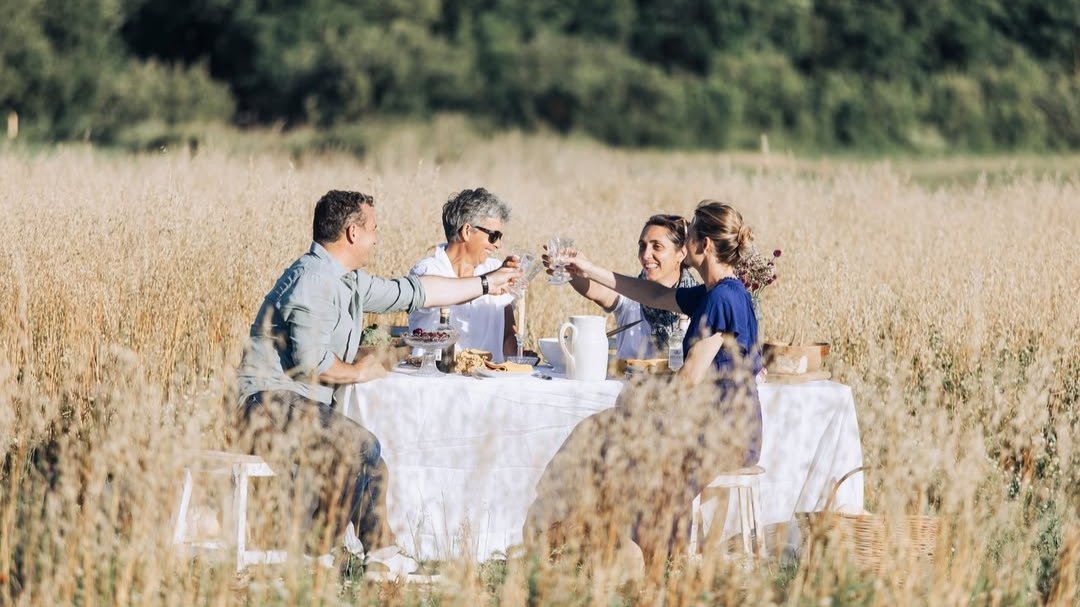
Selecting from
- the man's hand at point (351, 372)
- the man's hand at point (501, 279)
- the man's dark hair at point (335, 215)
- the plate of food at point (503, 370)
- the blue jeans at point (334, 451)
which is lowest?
the blue jeans at point (334, 451)

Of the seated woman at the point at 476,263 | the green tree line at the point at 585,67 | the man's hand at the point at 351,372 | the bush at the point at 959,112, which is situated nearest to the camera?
the man's hand at the point at 351,372

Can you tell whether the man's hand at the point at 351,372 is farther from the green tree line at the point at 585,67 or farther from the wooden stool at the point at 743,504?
the green tree line at the point at 585,67

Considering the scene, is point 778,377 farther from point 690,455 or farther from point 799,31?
point 799,31

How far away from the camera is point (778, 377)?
4.10 meters

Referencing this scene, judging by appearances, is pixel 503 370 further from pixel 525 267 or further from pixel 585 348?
pixel 525 267

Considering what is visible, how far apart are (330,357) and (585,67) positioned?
92.1 feet

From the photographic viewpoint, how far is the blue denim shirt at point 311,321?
404 centimetres

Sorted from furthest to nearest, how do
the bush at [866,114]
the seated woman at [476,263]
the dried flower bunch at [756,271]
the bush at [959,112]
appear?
the bush at [866,114], the bush at [959,112], the seated woman at [476,263], the dried flower bunch at [756,271]

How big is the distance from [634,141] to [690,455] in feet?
90.6

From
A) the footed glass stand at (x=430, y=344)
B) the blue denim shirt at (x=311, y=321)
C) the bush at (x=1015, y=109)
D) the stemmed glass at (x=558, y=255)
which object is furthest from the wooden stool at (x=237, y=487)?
the bush at (x=1015, y=109)

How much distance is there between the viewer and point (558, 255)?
177 inches

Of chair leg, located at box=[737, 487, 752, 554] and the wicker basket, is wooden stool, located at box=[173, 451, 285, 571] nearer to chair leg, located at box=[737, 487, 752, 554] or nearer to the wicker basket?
chair leg, located at box=[737, 487, 752, 554]

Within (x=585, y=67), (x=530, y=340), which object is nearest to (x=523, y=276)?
(x=530, y=340)

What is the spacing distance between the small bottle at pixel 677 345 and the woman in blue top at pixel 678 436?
0.14 meters
